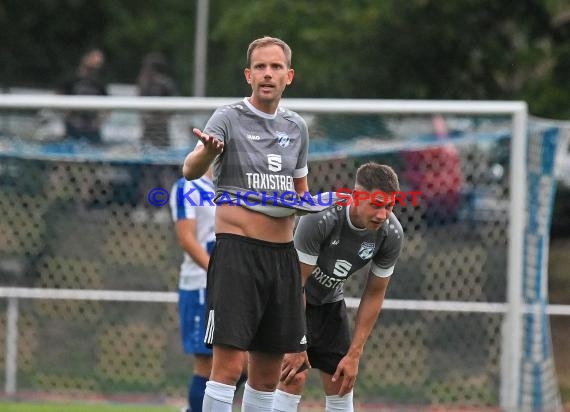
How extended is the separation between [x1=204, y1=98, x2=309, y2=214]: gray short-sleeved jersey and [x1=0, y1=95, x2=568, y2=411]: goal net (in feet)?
12.3

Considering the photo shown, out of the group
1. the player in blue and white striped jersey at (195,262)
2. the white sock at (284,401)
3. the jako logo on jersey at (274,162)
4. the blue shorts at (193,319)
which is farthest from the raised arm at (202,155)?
the blue shorts at (193,319)

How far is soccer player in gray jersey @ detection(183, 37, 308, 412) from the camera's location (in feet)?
18.5

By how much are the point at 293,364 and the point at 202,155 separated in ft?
4.18

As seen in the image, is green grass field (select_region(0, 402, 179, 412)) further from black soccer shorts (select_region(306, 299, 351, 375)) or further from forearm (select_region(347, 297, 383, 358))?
forearm (select_region(347, 297, 383, 358))

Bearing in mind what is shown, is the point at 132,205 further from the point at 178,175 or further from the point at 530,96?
the point at 530,96

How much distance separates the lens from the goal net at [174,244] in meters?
9.58

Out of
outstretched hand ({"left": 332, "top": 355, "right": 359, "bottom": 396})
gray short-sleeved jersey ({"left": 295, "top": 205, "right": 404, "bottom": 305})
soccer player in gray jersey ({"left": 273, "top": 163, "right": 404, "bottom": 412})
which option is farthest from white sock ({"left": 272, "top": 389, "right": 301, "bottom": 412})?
gray short-sleeved jersey ({"left": 295, "top": 205, "right": 404, "bottom": 305})

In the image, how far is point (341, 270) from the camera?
6.20 meters

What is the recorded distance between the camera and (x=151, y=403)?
9.33 meters

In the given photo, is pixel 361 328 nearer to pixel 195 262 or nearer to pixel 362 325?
pixel 362 325

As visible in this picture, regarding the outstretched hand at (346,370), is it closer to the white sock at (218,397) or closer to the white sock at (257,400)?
the white sock at (257,400)

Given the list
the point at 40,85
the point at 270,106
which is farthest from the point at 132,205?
the point at 40,85

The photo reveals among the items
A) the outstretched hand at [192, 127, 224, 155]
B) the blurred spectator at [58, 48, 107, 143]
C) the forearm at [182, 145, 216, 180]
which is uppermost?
the blurred spectator at [58, 48, 107, 143]

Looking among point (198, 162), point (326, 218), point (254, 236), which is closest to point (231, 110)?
point (198, 162)
